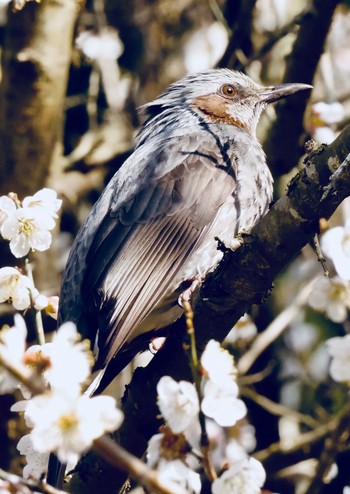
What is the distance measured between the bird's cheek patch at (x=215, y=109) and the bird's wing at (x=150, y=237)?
30.3 inches

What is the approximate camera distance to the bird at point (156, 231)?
4555 mm

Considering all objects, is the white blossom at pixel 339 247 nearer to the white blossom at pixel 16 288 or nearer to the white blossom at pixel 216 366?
the white blossom at pixel 216 366

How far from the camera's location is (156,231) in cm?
484

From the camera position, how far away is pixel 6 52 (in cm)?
556

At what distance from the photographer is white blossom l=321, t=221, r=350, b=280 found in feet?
9.35

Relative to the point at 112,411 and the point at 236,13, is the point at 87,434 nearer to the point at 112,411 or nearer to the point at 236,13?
the point at 112,411

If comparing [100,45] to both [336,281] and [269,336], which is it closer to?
[269,336]

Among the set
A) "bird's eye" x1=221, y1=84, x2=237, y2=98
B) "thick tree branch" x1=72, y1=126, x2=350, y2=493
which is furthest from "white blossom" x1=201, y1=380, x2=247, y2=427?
"bird's eye" x1=221, y1=84, x2=237, y2=98

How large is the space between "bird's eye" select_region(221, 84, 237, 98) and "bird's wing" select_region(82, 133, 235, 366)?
98 centimetres

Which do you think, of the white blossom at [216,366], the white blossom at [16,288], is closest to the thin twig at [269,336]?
the white blossom at [16,288]

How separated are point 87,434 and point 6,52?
3896 millimetres

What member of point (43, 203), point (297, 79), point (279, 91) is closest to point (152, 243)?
point (43, 203)

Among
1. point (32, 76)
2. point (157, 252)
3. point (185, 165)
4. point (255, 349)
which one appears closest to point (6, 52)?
point (32, 76)

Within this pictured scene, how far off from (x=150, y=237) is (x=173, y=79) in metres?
2.94
